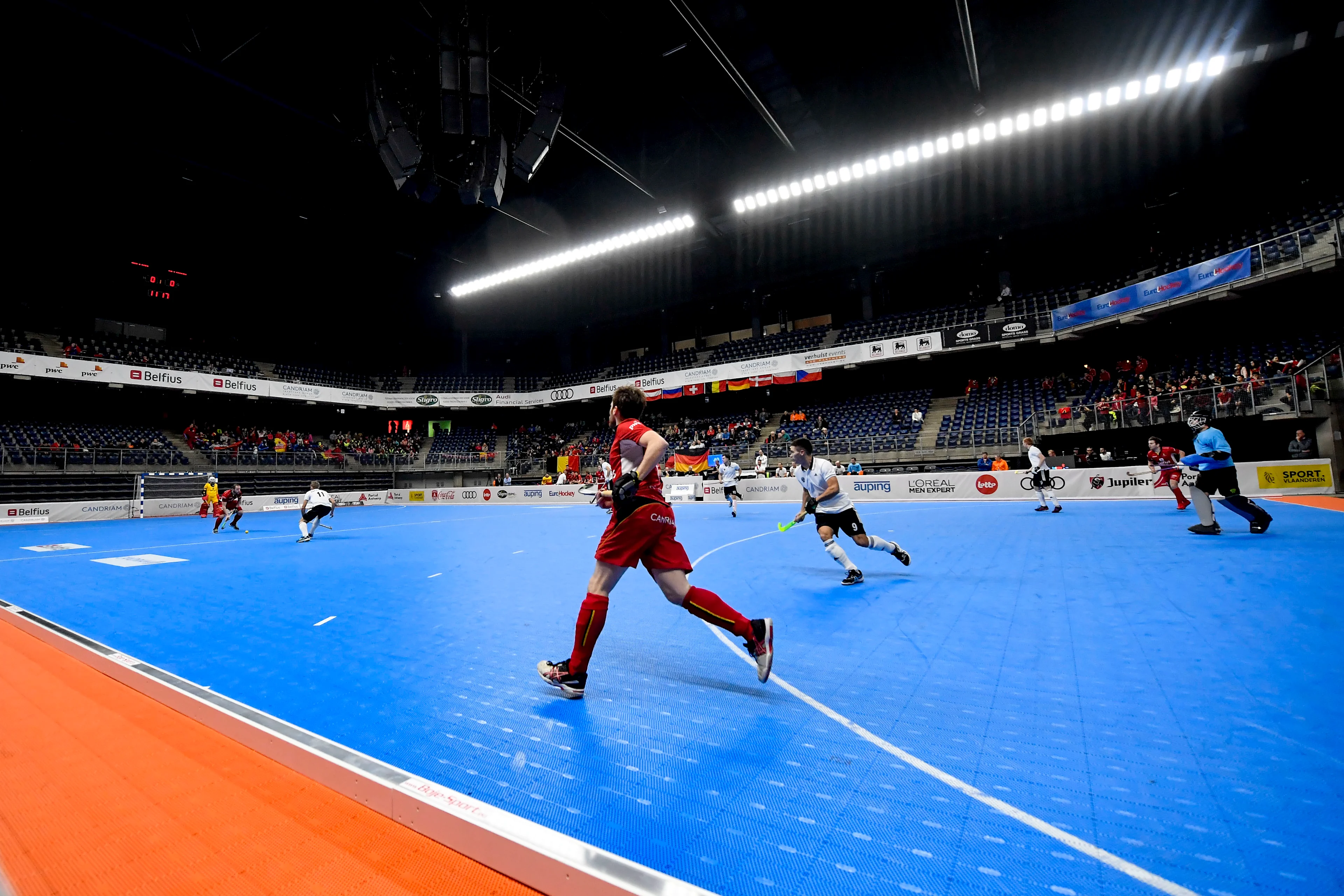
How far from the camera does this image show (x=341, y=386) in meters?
37.1

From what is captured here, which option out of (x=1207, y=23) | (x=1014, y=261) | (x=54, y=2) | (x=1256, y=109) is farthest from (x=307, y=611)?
(x=1014, y=261)

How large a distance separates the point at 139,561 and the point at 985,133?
86.3ft

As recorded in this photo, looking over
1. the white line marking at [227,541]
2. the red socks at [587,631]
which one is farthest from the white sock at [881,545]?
the white line marking at [227,541]

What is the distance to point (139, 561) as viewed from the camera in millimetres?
10266

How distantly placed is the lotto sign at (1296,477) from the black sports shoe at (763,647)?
822 inches

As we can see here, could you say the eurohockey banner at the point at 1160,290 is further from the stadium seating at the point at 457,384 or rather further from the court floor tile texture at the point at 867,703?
the stadium seating at the point at 457,384

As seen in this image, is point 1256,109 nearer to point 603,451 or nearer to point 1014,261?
point 1014,261

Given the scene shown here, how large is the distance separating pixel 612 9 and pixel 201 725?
1547cm

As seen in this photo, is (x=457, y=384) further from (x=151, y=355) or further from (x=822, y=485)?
(x=822, y=485)

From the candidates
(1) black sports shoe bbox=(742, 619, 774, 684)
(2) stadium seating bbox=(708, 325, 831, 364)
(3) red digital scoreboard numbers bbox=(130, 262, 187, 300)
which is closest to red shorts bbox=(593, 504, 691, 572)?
(1) black sports shoe bbox=(742, 619, 774, 684)

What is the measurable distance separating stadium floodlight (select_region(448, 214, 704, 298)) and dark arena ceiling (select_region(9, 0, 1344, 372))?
0.57 meters

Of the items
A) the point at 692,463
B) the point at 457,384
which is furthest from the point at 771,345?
the point at 457,384

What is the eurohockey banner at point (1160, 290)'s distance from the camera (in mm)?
18656

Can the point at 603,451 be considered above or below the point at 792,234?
below
